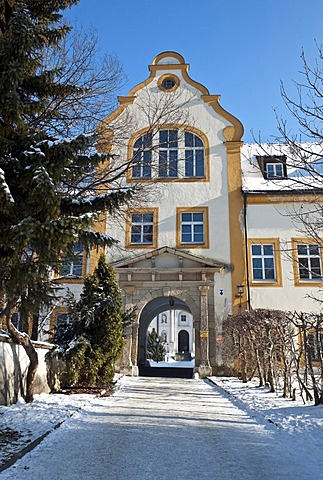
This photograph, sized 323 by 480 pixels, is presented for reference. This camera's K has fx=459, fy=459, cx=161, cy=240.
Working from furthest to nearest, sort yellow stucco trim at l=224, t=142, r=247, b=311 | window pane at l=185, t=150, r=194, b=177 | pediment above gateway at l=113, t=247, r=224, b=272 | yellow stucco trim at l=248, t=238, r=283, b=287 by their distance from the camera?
window pane at l=185, t=150, r=194, b=177, yellow stucco trim at l=248, t=238, r=283, b=287, yellow stucco trim at l=224, t=142, r=247, b=311, pediment above gateway at l=113, t=247, r=224, b=272

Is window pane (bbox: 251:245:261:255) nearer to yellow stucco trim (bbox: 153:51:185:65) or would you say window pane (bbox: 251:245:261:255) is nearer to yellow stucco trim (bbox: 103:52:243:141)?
yellow stucco trim (bbox: 103:52:243:141)

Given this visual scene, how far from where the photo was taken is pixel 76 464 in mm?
5148

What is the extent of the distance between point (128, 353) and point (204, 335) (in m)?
3.43

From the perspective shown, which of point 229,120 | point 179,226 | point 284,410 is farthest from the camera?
point 229,120

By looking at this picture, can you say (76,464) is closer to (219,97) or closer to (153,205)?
(153,205)

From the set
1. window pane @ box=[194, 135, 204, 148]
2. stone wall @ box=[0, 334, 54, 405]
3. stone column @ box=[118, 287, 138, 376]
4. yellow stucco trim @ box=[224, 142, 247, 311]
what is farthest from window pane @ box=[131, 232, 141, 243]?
stone wall @ box=[0, 334, 54, 405]

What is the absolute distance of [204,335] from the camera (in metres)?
20.1

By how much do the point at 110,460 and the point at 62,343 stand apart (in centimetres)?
766

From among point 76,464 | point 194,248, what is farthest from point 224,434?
point 194,248

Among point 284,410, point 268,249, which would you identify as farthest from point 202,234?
point 284,410

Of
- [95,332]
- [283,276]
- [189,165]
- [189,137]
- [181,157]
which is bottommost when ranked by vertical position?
[95,332]

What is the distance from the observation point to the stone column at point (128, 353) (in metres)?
20.0

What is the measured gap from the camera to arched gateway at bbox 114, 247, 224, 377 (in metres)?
20.3

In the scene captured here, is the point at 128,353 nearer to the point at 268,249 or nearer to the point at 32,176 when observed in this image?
the point at 268,249
